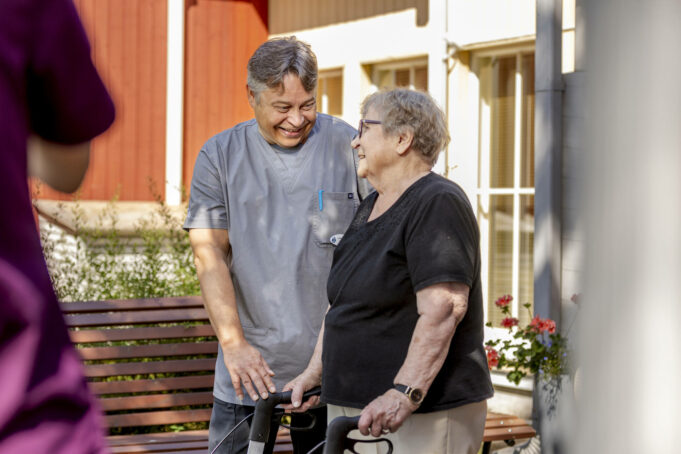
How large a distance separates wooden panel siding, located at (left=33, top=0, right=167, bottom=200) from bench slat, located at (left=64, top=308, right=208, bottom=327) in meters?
4.85

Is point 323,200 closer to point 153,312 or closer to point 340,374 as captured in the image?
point 340,374

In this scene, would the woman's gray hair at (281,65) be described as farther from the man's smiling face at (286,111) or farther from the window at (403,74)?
the window at (403,74)

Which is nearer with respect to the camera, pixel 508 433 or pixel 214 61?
pixel 508 433

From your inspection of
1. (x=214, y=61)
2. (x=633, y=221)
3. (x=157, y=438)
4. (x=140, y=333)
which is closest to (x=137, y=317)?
(x=140, y=333)

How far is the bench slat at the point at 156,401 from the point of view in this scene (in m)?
5.17

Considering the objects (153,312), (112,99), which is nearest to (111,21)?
(153,312)

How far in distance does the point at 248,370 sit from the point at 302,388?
180mm

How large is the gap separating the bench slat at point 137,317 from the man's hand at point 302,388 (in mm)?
2267

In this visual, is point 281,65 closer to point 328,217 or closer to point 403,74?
point 328,217

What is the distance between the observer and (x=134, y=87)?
10.3 meters

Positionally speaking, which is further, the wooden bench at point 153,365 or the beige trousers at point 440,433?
the wooden bench at point 153,365

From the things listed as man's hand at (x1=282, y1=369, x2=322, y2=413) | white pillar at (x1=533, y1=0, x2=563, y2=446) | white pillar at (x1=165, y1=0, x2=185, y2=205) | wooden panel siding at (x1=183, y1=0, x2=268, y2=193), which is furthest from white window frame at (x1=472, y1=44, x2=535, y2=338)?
man's hand at (x1=282, y1=369, x2=322, y2=413)

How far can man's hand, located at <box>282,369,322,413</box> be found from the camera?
311 cm

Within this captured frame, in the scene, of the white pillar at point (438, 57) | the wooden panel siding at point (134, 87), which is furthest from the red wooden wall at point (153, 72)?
the white pillar at point (438, 57)
